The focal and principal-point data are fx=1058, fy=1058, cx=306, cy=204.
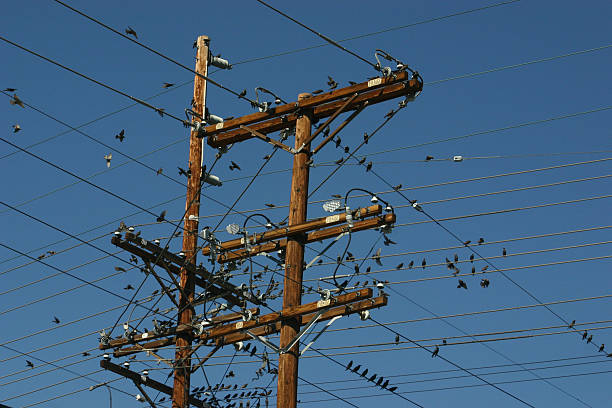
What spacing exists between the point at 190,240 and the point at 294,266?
360cm

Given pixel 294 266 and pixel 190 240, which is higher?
pixel 190 240

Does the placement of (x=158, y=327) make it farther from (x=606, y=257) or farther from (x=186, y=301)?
(x=606, y=257)

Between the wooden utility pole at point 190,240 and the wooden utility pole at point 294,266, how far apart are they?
200cm

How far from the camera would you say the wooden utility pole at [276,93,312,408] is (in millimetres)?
14898

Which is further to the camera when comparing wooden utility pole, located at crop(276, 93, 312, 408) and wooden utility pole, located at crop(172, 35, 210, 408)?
wooden utility pole, located at crop(172, 35, 210, 408)

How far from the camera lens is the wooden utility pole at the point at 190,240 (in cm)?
1806

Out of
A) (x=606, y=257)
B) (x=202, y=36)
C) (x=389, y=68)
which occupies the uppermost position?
(x=202, y=36)

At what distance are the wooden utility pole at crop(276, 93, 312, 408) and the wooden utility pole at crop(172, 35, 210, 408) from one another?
78.8 inches

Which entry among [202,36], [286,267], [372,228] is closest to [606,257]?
[372,228]

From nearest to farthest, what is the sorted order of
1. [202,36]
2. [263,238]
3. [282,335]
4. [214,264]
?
[282,335], [263,238], [214,264], [202,36]

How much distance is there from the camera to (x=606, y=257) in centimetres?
1778

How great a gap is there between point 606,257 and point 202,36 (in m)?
8.64

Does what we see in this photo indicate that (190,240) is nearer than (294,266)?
No

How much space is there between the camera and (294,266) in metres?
15.9
